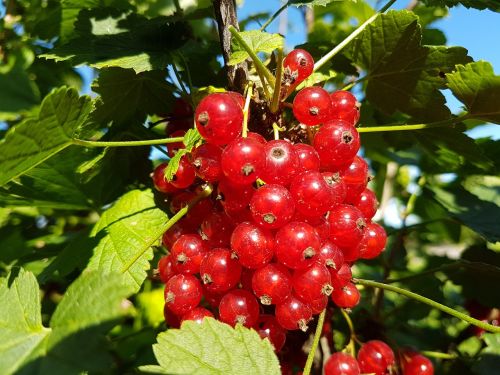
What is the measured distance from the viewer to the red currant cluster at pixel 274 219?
33.9 inches

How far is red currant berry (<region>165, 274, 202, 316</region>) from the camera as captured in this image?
94 cm

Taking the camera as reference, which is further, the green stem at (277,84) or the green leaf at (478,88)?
the green leaf at (478,88)

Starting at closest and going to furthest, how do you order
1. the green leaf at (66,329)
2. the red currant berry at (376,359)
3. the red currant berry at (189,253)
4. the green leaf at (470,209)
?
the green leaf at (66,329) → the red currant berry at (189,253) → the red currant berry at (376,359) → the green leaf at (470,209)

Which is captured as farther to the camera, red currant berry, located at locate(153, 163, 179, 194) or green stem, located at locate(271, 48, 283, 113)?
red currant berry, located at locate(153, 163, 179, 194)

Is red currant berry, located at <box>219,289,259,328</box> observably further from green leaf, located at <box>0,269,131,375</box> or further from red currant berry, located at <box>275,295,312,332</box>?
green leaf, located at <box>0,269,131,375</box>

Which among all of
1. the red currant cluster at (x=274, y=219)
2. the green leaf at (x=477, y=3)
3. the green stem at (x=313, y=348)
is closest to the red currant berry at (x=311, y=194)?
the red currant cluster at (x=274, y=219)

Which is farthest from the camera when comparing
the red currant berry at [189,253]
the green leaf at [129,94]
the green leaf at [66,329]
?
the green leaf at [129,94]

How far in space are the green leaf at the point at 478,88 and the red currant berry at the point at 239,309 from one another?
2.11ft

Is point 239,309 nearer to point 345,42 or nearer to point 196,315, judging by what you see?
point 196,315

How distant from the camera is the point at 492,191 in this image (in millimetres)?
1951

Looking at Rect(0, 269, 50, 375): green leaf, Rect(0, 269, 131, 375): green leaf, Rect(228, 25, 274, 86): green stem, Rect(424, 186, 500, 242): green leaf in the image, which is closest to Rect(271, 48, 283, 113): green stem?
Rect(228, 25, 274, 86): green stem

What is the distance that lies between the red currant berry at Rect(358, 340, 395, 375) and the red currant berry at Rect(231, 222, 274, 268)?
40 centimetres

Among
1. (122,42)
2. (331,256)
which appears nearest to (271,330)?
(331,256)

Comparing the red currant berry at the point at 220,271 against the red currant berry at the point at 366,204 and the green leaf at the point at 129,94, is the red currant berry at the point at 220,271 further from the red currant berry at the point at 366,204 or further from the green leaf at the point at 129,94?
the green leaf at the point at 129,94
